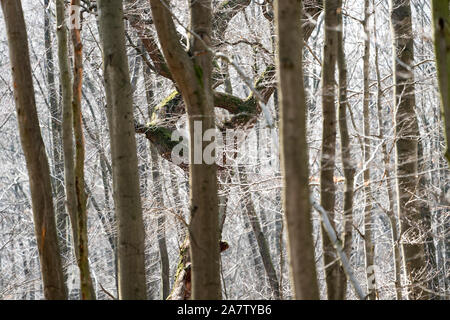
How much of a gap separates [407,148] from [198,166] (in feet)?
15.8

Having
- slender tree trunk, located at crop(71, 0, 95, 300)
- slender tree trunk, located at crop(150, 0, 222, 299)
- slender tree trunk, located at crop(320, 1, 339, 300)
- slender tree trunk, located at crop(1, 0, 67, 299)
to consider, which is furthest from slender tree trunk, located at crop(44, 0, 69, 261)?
slender tree trunk, located at crop(150, 0, 222, 299)

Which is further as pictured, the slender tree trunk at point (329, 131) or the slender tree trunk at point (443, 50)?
the slender tree trunk at point (329, 131)

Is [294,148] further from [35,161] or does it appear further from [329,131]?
[35,161]

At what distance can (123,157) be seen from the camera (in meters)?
5.30

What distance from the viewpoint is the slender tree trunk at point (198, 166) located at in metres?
4.58

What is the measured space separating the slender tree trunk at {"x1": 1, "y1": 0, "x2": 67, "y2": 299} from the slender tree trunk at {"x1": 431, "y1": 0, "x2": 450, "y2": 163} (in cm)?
331

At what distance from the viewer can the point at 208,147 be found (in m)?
4.79

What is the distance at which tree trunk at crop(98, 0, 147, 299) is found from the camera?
5.17 meters

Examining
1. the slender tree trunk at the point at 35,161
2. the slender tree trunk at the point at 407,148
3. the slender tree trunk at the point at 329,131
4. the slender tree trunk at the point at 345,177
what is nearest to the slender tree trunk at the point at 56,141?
the slender tree trunk at the point at 407,148

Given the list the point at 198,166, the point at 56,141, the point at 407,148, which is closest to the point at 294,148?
the point at 198,166

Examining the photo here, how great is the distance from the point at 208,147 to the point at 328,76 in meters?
1.63

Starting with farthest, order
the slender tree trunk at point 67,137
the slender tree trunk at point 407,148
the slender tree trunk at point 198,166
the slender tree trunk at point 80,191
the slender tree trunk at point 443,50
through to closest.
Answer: the slender tree trunk at point 407,148, the slender tree trunk at point 67,137, the slender tree trunk at point 80,191, the slender tree trunk at point 198,166, the slender tree trunk at point 443,50

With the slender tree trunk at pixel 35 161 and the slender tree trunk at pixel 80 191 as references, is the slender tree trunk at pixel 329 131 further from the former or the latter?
the slender tree trunk at pixel 35 161

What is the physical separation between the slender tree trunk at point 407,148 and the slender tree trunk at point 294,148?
4.75m
